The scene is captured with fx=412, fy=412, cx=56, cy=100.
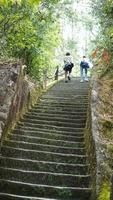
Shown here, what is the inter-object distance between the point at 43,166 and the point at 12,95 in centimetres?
261

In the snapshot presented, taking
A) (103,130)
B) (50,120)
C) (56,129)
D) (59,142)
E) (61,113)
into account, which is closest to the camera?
(103,130)

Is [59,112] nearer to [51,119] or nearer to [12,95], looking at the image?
[51,119]

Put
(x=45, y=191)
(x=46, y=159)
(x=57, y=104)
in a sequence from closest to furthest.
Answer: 1. (x=45, y=191)
2. (x=46, y=159)
3. (x=57, y=104)

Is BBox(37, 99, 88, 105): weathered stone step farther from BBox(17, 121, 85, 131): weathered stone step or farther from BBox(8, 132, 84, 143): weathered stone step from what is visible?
BBox(8, 132, 84, 143): weathered stone step

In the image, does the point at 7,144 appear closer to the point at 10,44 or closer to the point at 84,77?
the point at 10,44

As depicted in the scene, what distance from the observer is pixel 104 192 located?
8.24 m

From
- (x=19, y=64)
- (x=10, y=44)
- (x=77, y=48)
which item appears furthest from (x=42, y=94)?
(x=77, y=48)

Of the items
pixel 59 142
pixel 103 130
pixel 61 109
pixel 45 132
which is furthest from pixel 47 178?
pixel 61 109

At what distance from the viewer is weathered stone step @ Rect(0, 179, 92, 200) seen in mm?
8922

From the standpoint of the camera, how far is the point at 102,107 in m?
12.9

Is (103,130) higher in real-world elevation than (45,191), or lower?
higher

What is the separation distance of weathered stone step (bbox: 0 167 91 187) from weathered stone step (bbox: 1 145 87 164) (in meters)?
0.90

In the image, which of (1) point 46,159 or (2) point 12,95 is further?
(2) point 12,95

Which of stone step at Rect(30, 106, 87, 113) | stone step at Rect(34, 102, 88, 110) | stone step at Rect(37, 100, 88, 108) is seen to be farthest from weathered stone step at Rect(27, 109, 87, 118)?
stone step at Rect(37, 100, 88, 108)
